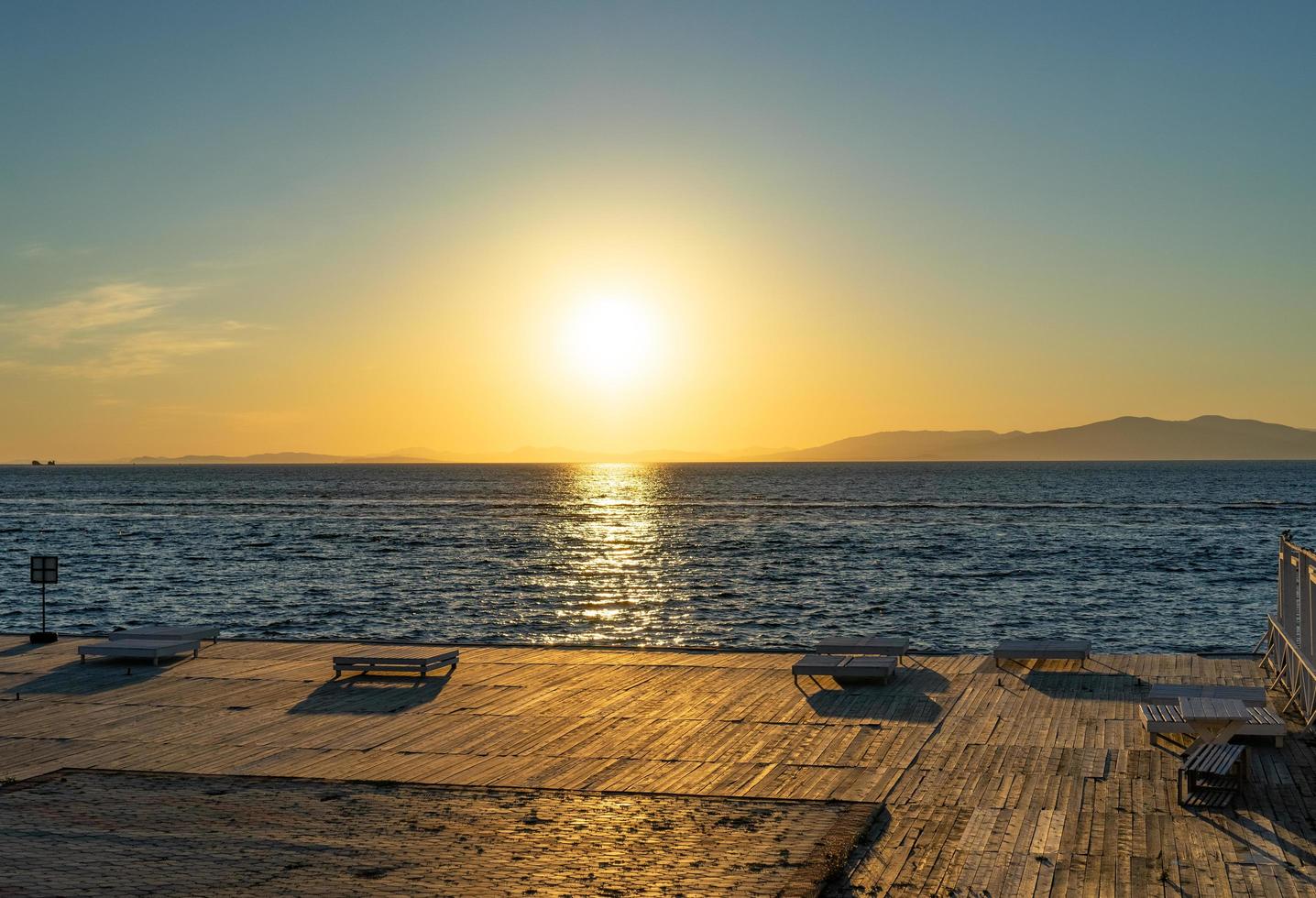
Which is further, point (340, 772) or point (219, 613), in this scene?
point (219, 613)

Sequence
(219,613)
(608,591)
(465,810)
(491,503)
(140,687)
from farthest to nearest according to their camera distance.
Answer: (491,503)
(608,591)
(219,613)
(140,687)
(465,810)

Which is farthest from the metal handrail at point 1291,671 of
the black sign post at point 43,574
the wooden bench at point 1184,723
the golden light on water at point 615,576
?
the black sign post at point 43,574

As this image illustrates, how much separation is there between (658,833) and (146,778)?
5.69m

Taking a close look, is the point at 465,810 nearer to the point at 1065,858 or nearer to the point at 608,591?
the point at 1065,858

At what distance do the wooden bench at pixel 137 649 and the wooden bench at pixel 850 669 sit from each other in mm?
10573

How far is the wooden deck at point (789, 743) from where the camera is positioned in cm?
988

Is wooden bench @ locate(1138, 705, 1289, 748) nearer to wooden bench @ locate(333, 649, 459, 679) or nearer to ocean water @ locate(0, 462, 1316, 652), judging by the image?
wooden bench @ locate(333, 649, 459, 679)

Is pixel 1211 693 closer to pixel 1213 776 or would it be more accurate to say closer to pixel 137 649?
pixel 1213 776

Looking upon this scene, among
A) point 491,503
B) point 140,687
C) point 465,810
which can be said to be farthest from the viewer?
point 491,503

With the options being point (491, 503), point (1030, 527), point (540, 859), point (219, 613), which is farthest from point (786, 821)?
point (491, 503)

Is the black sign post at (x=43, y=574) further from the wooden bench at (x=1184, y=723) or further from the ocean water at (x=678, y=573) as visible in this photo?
the wooden bench at (x=1184, y=723)

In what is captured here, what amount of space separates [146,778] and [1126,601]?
3991cm

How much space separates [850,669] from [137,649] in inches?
463

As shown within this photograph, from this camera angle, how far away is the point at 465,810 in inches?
444
